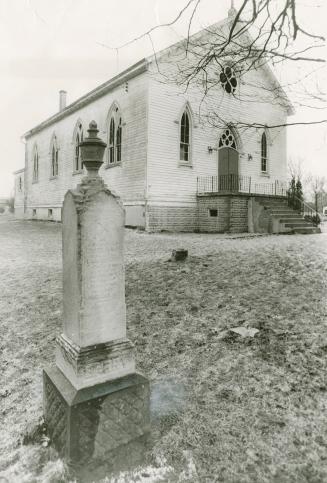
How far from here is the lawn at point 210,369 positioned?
2.38m

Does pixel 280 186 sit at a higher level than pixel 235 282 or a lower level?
higher

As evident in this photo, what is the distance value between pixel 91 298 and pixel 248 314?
2.51m

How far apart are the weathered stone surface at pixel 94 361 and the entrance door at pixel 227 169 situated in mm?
14803

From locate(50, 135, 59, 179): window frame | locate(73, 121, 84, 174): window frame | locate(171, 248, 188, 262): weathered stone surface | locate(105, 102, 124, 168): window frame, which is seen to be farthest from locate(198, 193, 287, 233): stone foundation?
locate(50, 135, 59, 179): window frame

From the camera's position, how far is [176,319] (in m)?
4.56

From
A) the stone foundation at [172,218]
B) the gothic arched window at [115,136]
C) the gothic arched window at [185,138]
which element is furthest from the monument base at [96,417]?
the gothic arched window at [115,136]

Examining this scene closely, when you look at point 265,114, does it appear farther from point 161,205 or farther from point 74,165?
point 74,165

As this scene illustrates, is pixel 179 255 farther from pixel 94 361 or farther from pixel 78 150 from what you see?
pixel 78 150

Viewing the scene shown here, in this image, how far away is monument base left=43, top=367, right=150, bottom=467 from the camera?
94.0 inches

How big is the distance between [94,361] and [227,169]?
51.4 ft

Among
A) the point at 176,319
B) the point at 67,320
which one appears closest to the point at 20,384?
the point at 67,320

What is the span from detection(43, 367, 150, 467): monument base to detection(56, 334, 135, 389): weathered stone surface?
0.17 ft

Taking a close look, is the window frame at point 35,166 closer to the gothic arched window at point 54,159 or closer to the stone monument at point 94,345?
the gothic arched window at point 54,159

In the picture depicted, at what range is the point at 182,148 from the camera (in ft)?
52.0
